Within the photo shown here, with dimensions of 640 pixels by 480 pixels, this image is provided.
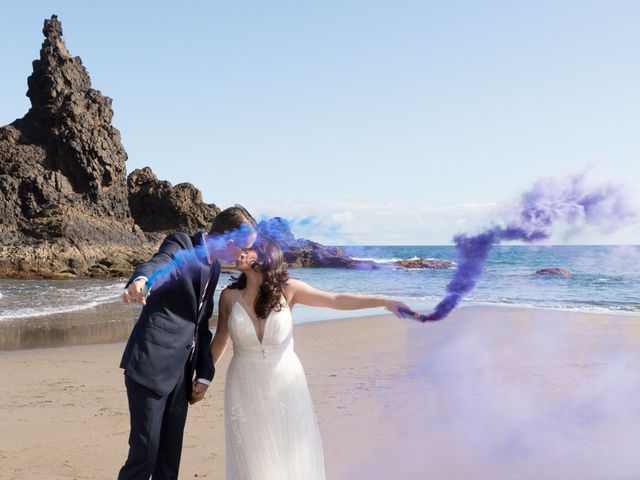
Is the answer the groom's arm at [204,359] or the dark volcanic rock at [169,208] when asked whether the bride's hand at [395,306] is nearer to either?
the groom's arm at [204,359]

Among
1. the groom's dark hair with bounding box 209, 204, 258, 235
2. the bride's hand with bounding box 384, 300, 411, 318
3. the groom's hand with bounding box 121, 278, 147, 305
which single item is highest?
the groom's dark hair with bounding box 209, 204, 258, 235

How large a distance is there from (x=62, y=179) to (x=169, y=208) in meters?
14.0

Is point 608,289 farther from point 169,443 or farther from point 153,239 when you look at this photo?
point 153,239

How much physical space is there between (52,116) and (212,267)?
5898 centimetres

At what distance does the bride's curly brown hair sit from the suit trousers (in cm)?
66

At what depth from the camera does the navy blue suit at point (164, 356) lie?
362cm

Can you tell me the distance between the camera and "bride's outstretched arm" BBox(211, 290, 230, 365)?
12.6 feet

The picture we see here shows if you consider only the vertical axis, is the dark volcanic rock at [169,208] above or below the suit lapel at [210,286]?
above

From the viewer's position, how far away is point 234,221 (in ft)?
11.9

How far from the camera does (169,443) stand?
12.4ft

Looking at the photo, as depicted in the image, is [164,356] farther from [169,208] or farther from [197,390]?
[169,208]

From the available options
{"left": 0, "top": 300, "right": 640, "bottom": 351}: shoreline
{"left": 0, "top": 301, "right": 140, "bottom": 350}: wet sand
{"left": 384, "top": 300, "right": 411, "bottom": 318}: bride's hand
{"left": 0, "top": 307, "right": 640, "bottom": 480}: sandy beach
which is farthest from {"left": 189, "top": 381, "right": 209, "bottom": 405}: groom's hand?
{"left": 0, "top": 301, "right": 140, "bottom": 350}: wet sand

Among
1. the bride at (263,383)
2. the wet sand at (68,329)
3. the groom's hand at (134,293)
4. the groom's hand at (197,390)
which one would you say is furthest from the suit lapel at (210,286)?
the wet sand at (68,329)

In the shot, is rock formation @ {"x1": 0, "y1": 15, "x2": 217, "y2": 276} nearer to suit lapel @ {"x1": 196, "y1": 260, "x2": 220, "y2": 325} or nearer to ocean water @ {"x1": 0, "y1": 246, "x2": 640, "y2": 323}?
ocean water @ {"x1": 0, "y1": 246, "x2": 640, "y2": 323}
